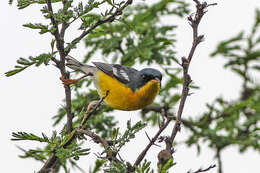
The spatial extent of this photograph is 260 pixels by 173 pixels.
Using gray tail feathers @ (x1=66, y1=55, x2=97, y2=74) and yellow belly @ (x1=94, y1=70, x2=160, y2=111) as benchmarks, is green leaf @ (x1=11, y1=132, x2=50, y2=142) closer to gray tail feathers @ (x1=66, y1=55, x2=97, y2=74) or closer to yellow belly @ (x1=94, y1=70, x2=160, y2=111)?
yellow belly @ (x1=94, y1=70, x2=160, y2=111)

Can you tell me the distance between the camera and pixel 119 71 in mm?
5648

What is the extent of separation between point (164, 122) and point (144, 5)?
13.7 feet

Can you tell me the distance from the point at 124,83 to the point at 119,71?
22 centimetres

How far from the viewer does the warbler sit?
205 inches

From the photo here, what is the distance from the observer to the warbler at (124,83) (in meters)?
5.22

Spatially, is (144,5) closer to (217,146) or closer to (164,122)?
(217,146)

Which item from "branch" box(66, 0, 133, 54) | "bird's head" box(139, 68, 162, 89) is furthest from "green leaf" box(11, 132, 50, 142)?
"bird's head" box(139, 68, 162, 89)

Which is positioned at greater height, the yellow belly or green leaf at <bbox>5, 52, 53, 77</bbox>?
the yellow belly

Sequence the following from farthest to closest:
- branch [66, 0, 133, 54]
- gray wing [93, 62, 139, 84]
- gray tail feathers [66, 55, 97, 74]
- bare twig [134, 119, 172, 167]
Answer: gray tail feathers [66, 55, 97, 74] < gray wing [93, 62, 139, 84] < branch [66, 0, 133, 54] < bare twig [134, 119, 172, 167]

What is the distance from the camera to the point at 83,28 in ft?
9.53

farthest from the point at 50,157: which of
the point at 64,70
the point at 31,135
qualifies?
the point at 64,70

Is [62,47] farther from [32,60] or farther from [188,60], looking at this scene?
[188,60]

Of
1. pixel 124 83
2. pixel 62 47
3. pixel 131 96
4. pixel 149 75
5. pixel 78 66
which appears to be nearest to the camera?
pixel 62 47

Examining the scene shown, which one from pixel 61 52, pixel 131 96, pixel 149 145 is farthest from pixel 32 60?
pixel 131 96
